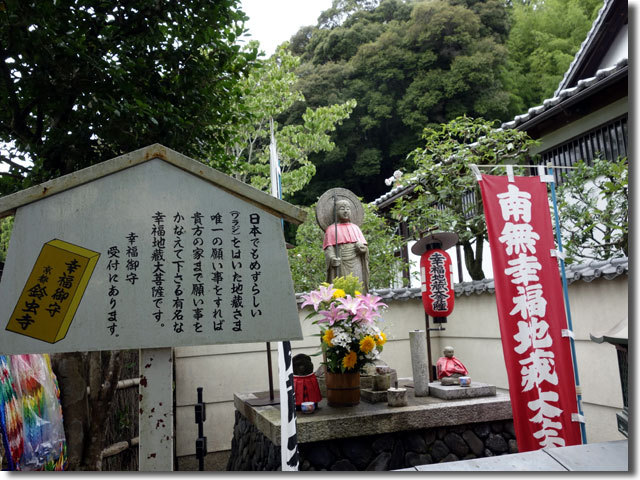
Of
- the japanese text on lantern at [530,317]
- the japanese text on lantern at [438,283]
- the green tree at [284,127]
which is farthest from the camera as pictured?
the green tree at [284,127]

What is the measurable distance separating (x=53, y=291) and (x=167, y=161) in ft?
3.40

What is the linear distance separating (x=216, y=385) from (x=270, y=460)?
12.7ft

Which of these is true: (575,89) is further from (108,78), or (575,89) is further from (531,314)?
(108,78)

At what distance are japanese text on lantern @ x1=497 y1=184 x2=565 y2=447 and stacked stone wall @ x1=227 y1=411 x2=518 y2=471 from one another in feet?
3.05

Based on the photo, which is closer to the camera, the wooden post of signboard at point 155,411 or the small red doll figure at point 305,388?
the wooden post of signboard at point 155,411

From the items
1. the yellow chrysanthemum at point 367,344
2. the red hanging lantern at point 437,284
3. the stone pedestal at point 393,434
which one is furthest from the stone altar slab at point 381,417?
the red hanging lantern at point 437,284

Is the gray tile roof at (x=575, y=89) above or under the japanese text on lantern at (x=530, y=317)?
above

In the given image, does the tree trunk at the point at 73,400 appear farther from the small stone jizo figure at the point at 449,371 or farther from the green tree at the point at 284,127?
the green tree at the point at 284,127

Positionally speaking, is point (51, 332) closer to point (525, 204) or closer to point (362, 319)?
point (362, 319)

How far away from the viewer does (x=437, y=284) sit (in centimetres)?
696

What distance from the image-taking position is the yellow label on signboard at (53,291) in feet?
8.84

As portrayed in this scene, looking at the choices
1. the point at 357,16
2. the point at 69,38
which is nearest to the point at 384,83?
the point at 357,16

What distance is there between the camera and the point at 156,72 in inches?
196

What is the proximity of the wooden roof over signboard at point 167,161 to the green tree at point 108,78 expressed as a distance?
1664mm
